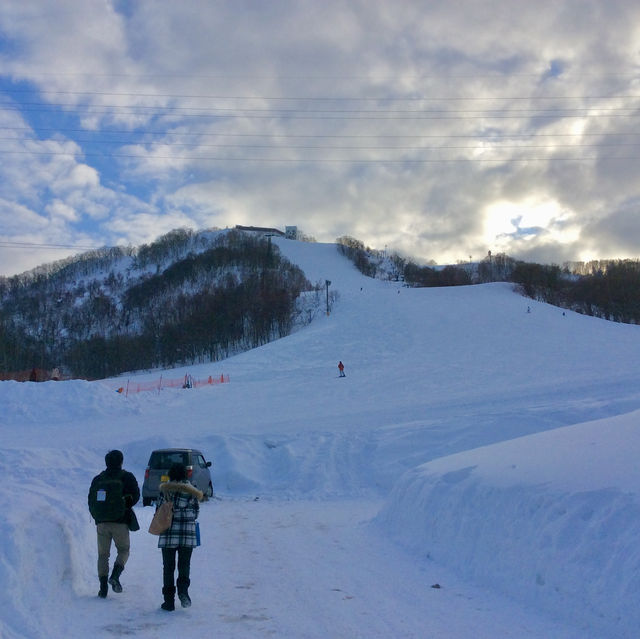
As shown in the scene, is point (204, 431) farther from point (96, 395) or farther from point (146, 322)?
point (146, 322)

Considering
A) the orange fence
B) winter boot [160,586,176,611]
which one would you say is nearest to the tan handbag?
winter boot [160,586,176,611]

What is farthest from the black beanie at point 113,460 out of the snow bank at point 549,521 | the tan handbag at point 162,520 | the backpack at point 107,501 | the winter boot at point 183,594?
the snow bank at point 549,521

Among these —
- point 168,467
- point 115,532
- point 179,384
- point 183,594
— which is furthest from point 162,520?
point 179,384

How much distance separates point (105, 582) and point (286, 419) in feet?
78.9

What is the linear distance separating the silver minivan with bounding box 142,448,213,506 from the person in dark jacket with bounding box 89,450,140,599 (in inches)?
334

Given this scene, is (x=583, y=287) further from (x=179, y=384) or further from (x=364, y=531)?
(x=364, y=531)

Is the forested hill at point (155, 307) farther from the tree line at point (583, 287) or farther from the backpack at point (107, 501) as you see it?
the backpack at point (107, 501)

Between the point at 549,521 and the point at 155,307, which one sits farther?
the point at 155,307

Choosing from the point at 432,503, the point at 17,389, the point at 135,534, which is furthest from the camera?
the point at 17,389

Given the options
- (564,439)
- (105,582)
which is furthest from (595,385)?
(105,582)

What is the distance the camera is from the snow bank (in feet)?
19.5

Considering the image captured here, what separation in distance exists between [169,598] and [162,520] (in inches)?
33.7

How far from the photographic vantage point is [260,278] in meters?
118

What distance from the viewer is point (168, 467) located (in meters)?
16.6
